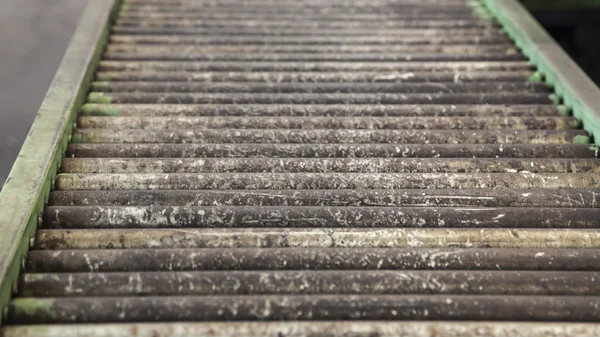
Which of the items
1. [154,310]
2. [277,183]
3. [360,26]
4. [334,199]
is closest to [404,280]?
[334,199]

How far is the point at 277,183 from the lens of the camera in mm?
2385

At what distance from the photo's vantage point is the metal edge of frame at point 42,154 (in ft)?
6.42

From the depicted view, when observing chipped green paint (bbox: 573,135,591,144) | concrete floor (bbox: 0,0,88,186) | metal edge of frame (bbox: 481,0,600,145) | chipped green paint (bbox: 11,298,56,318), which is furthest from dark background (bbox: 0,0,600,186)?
chipped green paint (bbox: 573,135,591,144)

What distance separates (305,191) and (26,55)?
3455 mm

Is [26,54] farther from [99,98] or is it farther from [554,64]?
[554,64]

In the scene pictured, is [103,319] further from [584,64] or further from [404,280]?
[584,64]

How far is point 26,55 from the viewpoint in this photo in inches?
178

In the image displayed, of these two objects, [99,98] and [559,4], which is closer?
[99,98]

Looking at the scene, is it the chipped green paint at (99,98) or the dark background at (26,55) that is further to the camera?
the dark background at (26,55)

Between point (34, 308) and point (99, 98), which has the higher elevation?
point (99, 98)

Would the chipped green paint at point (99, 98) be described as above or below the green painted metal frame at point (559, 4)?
below

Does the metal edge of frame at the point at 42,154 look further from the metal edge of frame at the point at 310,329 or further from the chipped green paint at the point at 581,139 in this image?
the chipped green paint at the point at 581,139

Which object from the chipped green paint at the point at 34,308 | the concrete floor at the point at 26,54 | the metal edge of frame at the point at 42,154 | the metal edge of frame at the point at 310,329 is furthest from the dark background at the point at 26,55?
the metal edge of frame at the point at 310,329

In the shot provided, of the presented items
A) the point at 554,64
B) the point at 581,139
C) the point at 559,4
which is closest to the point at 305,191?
the point at 581,139
